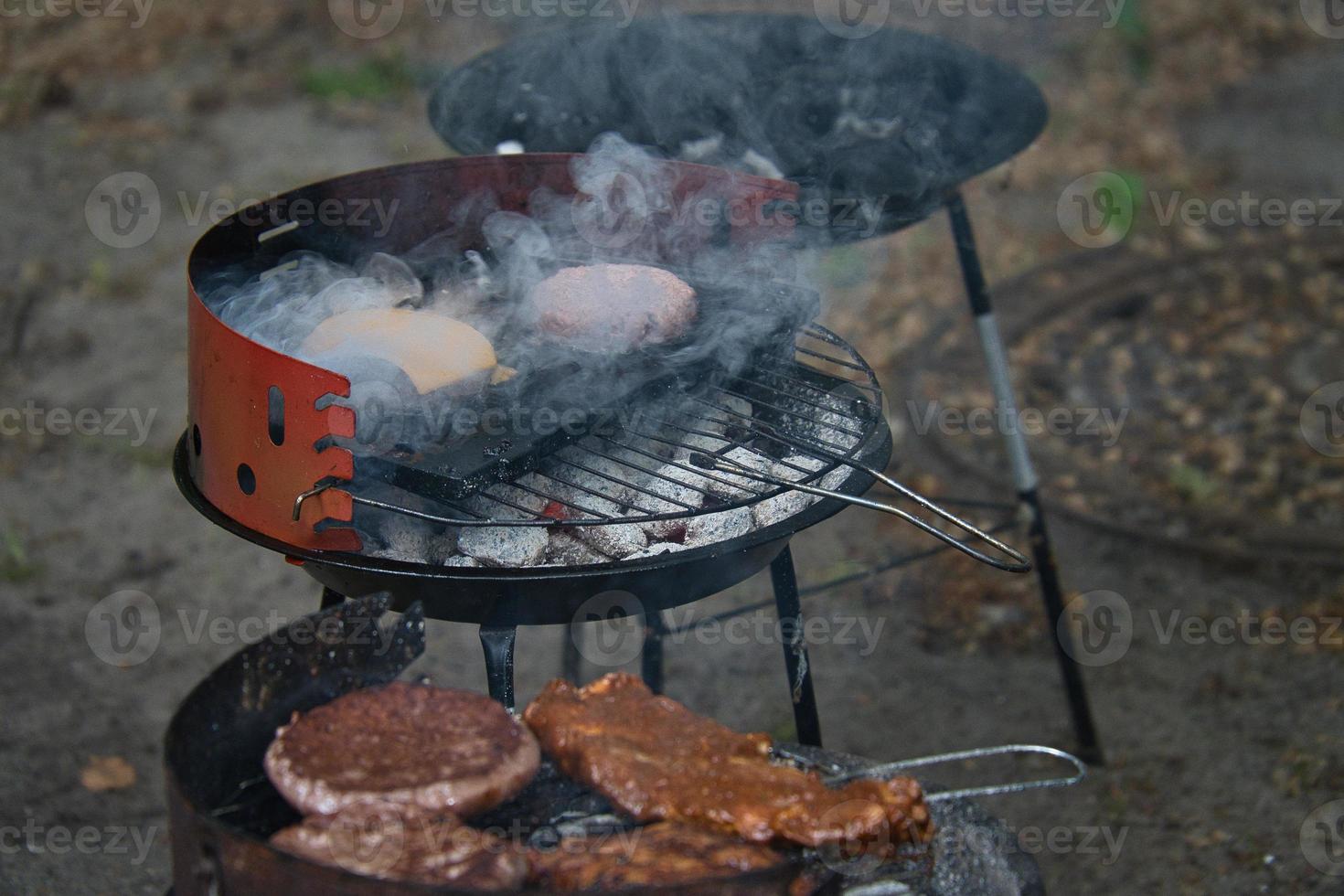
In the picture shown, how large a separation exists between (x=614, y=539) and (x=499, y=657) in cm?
32

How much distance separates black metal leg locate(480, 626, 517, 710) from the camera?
2250mm

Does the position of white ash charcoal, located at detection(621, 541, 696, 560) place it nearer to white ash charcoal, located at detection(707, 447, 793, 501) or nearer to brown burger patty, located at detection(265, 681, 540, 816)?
white ash charcoal, located at detection(707, 447, 793, 501)

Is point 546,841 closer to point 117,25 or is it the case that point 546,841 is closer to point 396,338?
point 396,338

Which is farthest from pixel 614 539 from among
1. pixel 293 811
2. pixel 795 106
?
pixel 795 106

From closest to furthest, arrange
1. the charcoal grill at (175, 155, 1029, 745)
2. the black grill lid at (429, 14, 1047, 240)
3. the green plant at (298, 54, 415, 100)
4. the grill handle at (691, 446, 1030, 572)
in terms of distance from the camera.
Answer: the grill handle at (691, 446, 1030, 572), the charcoal grill at (175, 155, 1029, 745), the black grill lid at (429, 14, 1047, 240), the green plant at (298, 54, 415, 100)

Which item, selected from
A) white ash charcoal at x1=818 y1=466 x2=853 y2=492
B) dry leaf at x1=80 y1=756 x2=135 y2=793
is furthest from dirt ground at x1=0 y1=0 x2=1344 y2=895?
white ash charcoal at x1=818 y1=466 x2=853 y2=492

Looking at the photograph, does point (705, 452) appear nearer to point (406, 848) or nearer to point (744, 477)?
point (744, 477)

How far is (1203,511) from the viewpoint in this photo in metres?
4.94

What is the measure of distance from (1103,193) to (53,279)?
5826 millimetres

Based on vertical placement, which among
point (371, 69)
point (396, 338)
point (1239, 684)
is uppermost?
point (371, 69)

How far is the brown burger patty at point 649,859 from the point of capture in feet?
5.48

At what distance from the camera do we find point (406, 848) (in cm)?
168

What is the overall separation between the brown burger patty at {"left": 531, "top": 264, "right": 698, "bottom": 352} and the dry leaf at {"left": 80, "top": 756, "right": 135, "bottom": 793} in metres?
2.26

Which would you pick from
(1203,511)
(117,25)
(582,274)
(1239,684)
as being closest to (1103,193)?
(1203,511)
